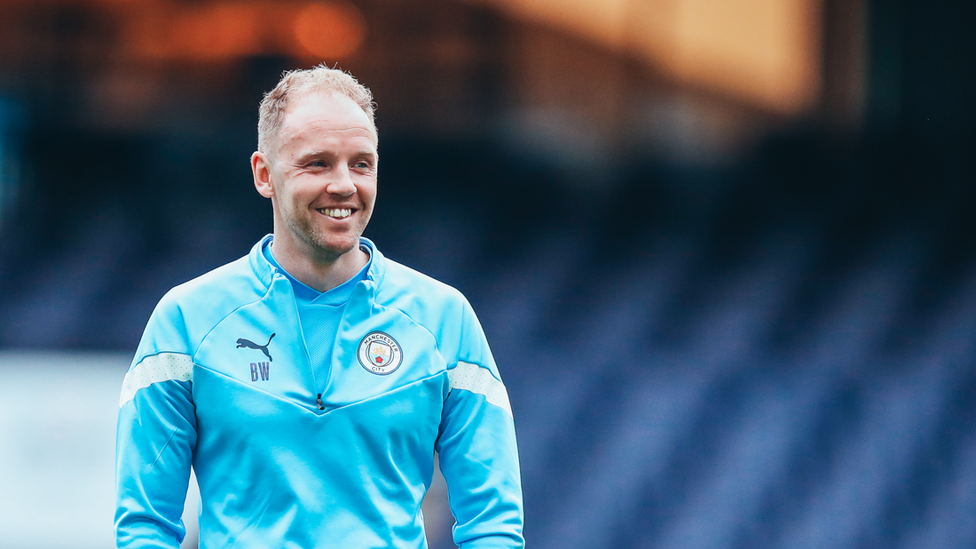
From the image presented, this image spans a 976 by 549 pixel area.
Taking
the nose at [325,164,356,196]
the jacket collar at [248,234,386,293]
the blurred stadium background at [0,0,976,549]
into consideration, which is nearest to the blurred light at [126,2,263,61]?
the blurred stadium background at [0,0,976,549]

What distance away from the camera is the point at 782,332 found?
713 cm

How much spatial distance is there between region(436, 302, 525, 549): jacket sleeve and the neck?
0.87ft

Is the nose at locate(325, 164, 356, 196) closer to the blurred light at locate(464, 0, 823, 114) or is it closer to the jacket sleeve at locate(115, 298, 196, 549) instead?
the jacket sleeve at locate(115, 298, 196, 549)

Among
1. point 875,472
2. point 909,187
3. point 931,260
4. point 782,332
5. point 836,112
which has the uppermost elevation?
point 836,112

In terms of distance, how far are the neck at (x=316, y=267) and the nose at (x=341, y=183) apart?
14 cm

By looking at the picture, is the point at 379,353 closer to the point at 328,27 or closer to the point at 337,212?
the point at 337,212

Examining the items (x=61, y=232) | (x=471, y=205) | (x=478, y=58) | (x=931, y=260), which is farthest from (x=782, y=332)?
(x=61, y=232)

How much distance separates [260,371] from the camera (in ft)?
6.21

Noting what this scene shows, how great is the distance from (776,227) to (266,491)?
6664mm

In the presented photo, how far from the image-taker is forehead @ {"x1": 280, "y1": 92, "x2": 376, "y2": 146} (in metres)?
1.92

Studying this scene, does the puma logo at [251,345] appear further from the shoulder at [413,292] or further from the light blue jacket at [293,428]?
the shoulder at [413,292]

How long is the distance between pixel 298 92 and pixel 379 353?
1.67 feet

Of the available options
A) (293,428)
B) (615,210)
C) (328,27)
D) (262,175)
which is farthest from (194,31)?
(293,428)

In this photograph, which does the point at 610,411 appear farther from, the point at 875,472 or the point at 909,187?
the point at 909,187
